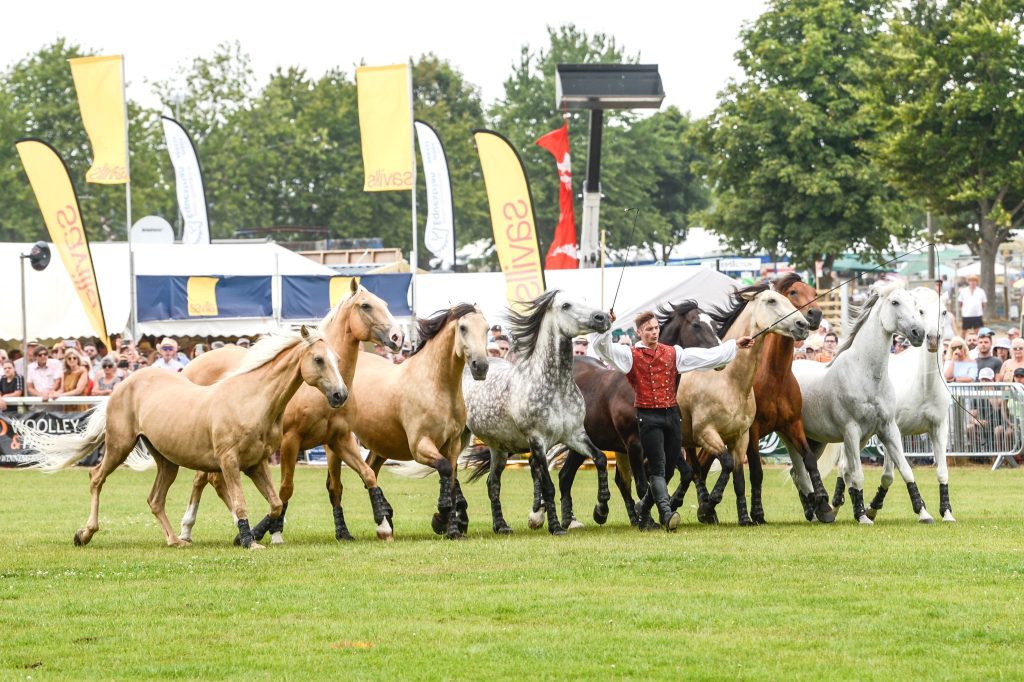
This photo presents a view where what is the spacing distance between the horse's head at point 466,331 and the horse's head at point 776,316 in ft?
8.20

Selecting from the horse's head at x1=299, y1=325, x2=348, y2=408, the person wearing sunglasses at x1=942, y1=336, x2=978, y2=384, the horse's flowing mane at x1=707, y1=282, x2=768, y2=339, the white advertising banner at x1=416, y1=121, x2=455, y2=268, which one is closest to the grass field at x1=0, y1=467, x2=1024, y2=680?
the horse's head at x1=299, y1=325, x2=348, y2=408

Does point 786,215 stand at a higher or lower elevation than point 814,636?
higher

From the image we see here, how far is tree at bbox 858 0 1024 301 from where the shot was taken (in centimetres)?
4106

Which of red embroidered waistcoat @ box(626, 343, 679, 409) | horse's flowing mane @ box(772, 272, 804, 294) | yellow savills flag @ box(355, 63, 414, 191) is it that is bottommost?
red embroidered waistcoat @ box(626, 343, 679, 409)

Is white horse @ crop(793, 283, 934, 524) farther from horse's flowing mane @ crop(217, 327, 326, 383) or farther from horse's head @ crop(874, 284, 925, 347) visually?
horse's flowing mane @ crop(217, 327, 326, 383)

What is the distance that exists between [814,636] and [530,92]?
63.7 m

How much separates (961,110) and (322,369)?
3243 centimetres

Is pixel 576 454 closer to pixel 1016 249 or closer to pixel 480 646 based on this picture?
pixel 480 646

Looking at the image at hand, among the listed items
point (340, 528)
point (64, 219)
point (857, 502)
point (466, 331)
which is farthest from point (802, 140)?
point (340, 528)

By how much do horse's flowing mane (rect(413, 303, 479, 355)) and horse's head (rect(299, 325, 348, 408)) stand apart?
145 centimetres

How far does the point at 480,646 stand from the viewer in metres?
8.02

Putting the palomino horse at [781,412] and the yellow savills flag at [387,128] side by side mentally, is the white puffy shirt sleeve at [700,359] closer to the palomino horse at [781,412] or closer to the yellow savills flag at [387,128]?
the palomino horse at [781,412]

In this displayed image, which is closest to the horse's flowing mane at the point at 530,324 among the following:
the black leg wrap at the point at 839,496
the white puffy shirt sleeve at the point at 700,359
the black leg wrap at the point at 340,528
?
the white puffy shirt sleeve at the point at 700,359

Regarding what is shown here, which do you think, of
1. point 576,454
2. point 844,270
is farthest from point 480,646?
point 844,270
